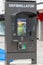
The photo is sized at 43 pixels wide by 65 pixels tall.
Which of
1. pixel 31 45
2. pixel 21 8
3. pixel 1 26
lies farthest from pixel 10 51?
pixel 1 26

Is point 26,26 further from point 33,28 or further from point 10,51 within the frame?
point 10,51

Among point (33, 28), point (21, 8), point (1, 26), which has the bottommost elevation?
point (1, 26)

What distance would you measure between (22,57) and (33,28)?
0.48 m

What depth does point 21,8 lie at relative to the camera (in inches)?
135

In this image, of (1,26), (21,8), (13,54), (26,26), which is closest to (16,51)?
(13,54)

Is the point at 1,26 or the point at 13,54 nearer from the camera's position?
the point at 13,54

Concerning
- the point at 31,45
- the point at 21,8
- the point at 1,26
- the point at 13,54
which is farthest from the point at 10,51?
the point at 1,26

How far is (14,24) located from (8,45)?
0.34 m

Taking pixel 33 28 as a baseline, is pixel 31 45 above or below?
below

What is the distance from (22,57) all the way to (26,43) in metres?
0.23

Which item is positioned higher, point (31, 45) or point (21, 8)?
point (21, 8)

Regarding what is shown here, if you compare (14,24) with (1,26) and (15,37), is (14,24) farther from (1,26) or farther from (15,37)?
(1,26)

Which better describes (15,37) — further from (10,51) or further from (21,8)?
(21,8)

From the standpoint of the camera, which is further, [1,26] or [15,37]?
[1,26]
